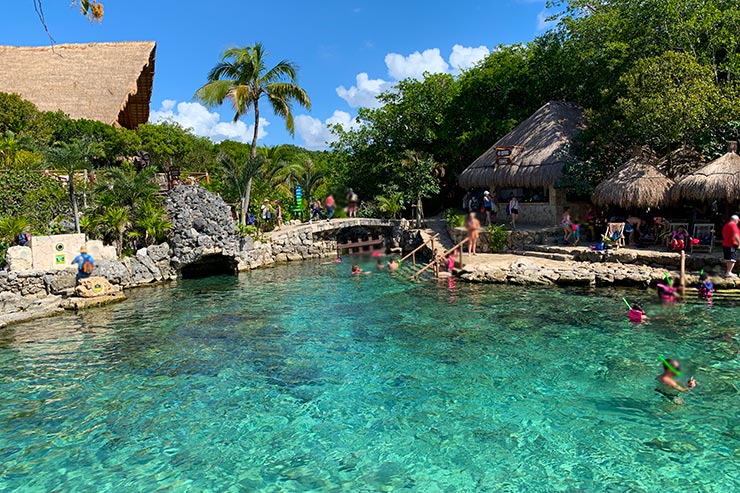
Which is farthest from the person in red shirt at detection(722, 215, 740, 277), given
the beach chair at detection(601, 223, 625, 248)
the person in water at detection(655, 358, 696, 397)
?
the person in water at detection(655, 358, 696, 397)

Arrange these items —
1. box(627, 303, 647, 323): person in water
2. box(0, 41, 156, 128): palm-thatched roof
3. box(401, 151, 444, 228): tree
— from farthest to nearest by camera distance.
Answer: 1. box(0, 41, 156, 128): palm-thatched roof
2. box(401, 151, 444, 228): tree
3. box(627, 303, 647, 323): person in water

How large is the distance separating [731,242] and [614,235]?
361 cm

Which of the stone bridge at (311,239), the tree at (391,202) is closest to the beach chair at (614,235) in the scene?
the stone bridge at (311,239)

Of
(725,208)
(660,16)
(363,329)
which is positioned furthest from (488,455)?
(660,16)

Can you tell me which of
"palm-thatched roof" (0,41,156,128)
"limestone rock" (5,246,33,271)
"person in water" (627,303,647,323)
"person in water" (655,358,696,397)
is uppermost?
"palm-thatched roof" (0,41,156,128)

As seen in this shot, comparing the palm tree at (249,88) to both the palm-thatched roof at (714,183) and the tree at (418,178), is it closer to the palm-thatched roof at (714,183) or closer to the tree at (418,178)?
the tree at (418,178)

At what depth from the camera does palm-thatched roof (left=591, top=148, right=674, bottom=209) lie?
15.9m

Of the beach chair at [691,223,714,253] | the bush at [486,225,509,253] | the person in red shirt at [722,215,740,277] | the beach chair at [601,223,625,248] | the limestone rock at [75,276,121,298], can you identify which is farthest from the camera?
the bush at [486,225,509,253]

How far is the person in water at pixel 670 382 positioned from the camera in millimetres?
8262

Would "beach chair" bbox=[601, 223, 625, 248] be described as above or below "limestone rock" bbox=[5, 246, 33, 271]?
below

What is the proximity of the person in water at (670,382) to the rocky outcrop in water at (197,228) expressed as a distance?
51.0 feet

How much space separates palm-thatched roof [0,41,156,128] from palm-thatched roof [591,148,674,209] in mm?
25362

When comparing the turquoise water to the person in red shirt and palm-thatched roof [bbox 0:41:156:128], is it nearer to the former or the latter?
the person in red shirt

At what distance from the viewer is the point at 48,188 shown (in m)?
18.6
